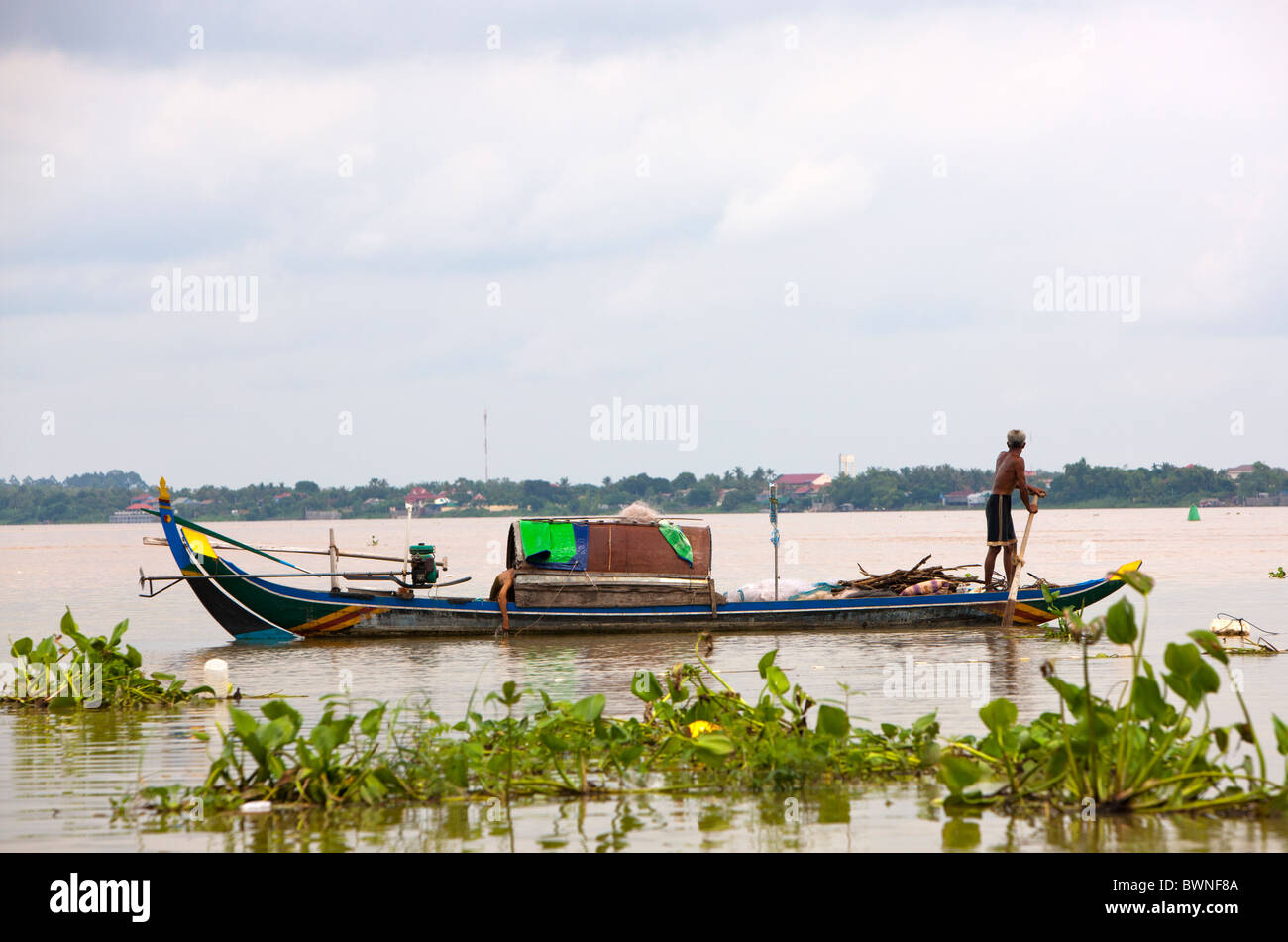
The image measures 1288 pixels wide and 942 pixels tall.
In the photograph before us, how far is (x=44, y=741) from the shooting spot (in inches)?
306

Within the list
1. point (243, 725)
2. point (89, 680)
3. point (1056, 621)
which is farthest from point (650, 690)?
point (1056, 621)

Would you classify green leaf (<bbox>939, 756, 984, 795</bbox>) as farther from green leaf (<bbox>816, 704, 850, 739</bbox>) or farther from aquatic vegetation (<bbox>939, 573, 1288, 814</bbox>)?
green leaf (<bbox>816, 704, 850, 739</bbox>)

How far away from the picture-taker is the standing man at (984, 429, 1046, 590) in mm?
13352

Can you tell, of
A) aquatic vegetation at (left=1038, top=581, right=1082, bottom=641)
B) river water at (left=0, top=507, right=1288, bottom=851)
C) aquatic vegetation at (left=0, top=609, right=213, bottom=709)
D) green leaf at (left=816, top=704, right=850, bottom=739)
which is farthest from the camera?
aquatic vegetation at (left=1038, top=581, right=1082, bottom=641)

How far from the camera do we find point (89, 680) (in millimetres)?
9031

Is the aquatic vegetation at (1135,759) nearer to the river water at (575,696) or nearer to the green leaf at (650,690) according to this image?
the river water at (575,696)

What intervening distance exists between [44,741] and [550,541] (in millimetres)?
7169

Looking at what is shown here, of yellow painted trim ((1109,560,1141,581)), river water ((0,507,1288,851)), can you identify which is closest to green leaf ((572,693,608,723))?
river water ((0,507,1288,851))

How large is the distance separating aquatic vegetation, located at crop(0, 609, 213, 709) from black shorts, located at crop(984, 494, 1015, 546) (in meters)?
8.87

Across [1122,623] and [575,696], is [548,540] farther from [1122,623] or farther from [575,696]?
[1122,623]

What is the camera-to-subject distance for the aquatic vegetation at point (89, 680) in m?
9.00

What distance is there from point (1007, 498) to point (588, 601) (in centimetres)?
507
